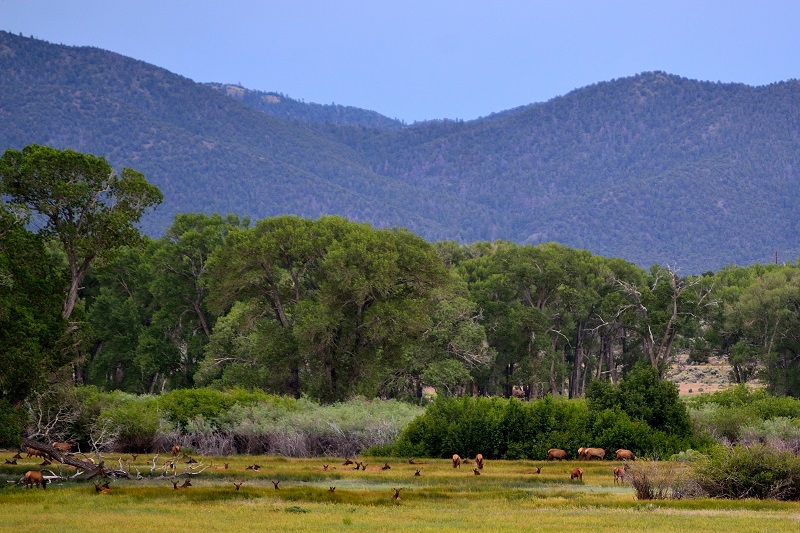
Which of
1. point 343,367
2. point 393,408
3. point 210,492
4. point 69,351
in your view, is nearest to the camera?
point 210,492

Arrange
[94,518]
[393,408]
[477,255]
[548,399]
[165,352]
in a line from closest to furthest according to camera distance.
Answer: [94,518], [548,399], [393,408], [165,352], [477,255]

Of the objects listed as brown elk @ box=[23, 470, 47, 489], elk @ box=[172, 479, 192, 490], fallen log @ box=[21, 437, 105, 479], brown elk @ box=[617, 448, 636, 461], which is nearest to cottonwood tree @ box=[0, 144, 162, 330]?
fallen log @ box=[21, 437, 105, 479]

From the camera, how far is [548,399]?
5834 cm

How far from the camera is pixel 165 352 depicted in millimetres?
86750

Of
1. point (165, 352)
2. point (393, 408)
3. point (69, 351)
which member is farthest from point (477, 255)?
point (69, 351)

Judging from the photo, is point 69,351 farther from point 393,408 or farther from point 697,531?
point 697,531

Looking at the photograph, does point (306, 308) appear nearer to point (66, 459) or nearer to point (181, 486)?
point (181, 486)

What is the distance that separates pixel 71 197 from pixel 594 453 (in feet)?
86.2

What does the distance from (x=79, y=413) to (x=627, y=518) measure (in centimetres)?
3438

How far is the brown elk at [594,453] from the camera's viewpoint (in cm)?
5462

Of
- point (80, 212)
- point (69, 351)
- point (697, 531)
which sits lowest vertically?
point (697, 531)

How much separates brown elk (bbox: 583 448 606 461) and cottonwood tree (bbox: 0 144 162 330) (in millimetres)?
22799

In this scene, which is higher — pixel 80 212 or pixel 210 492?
pixel 80 212

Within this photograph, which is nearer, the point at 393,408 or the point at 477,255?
the point at 393,408
